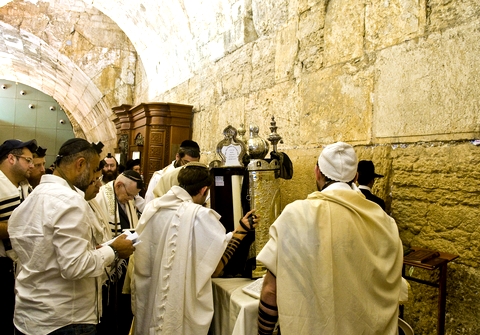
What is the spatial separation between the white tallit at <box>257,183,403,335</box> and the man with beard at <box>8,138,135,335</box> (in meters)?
0.98

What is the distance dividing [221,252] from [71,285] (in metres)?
0.94

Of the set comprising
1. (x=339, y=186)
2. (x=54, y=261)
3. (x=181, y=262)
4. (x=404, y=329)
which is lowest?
(x=404, y=329)

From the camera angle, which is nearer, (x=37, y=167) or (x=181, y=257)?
(x=181, y=257)

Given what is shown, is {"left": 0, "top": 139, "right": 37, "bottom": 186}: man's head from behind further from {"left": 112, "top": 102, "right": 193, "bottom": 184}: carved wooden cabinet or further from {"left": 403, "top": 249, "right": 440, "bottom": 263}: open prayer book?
{"left": 112, "top": 102, "right": 193, "bottom": 184}: carved wooden cabinet

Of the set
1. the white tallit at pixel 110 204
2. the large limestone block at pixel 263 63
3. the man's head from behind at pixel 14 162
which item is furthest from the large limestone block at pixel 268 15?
the man's head from behind at pixel 14 162

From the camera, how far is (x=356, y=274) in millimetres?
2027

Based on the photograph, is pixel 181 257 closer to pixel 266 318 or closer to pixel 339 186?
pixel 266 318

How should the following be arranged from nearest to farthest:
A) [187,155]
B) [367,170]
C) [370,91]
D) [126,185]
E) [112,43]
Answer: [367,170] → [370,91] → [126,185] → [187,155] → [112,43]

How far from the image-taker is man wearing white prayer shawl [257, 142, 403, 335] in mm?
1980

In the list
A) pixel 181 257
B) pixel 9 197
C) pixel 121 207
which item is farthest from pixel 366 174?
pixel 9 197

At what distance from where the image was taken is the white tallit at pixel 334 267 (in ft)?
6.50

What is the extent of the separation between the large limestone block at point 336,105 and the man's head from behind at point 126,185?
5.38 ft

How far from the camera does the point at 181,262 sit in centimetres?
263

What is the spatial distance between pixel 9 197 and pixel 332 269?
8.30 ft
